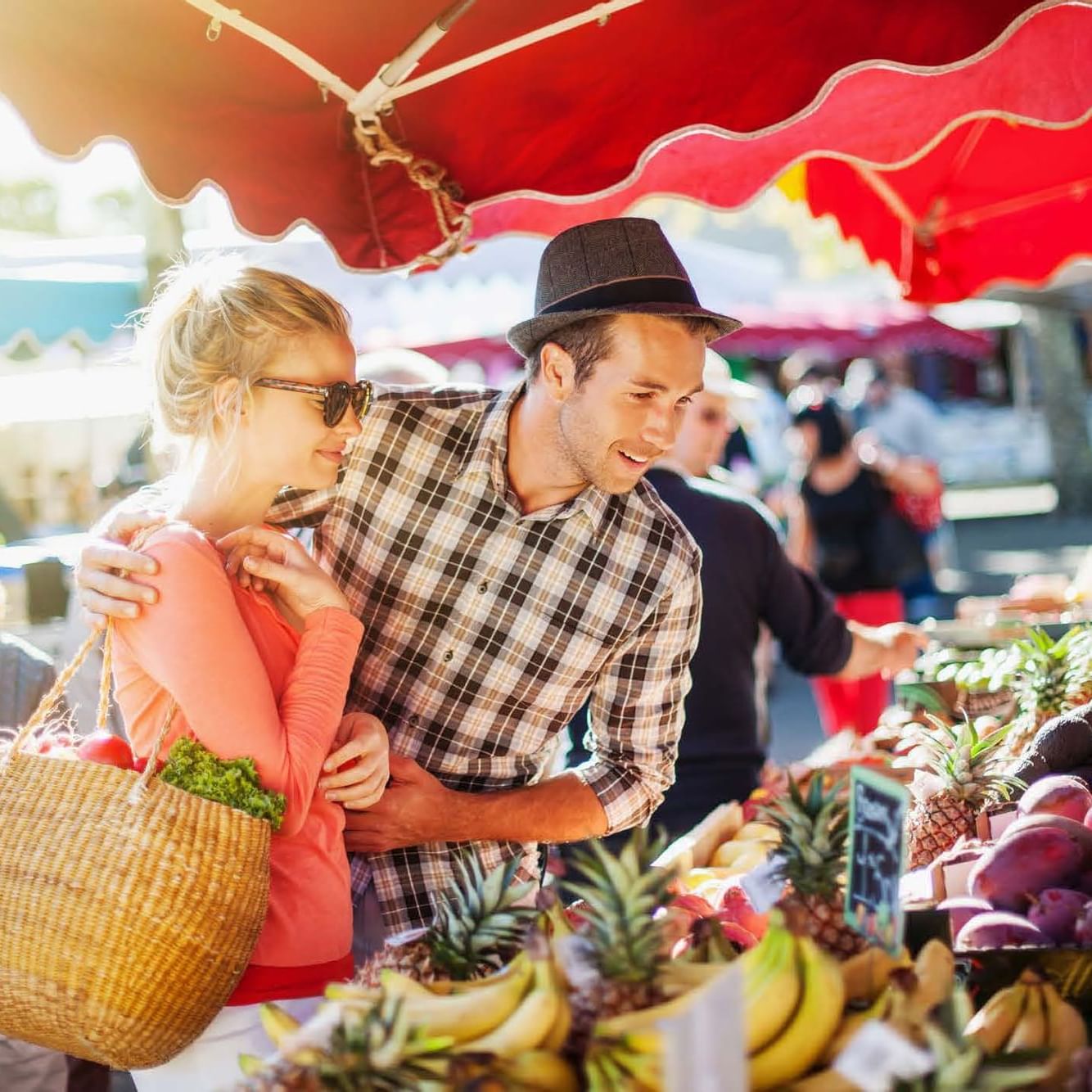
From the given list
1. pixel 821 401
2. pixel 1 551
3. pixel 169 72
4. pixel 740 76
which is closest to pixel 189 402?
pixel 169 72

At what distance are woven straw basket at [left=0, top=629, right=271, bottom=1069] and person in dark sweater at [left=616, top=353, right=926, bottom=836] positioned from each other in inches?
105

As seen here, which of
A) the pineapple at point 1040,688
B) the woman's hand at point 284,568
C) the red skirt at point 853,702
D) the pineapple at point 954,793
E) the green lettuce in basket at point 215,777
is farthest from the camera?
the red skirt at point 853,702

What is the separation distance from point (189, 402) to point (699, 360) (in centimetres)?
107

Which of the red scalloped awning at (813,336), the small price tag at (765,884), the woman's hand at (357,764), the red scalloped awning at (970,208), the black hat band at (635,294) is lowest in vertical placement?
the small price tag at (765,884)

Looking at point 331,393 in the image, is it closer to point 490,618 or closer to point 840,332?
point 490,618

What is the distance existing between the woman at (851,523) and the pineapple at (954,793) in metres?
5.01

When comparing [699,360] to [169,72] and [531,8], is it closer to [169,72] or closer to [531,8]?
[531,8]

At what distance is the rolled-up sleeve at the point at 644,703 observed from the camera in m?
2.94

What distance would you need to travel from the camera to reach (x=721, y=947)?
178 cm

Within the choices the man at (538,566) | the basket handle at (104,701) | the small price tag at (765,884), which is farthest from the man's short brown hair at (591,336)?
the small price tag at (765,884)

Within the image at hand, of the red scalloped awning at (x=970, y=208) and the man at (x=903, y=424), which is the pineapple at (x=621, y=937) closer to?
the red scalloped awning at (x=970, y=208)

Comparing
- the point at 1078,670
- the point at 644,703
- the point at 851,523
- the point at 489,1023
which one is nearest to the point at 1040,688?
the point at 1078,670

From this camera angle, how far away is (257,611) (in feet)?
7.42

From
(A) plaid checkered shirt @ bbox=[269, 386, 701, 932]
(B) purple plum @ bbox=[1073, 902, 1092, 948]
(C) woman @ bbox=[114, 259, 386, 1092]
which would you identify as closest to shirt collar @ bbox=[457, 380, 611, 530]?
(A) plaid checkered shirt @ bbox=[269, 386, 701, 932]
